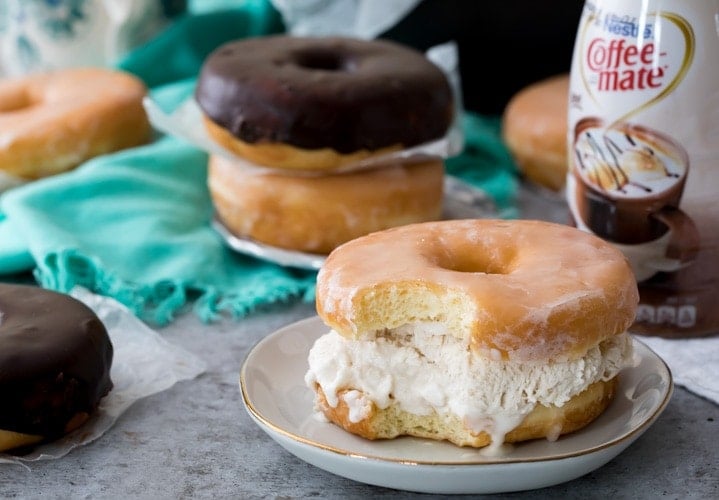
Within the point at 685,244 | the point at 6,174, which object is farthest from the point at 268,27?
the point at 685,244

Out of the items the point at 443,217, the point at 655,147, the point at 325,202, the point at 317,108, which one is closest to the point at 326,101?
the point at 317,108

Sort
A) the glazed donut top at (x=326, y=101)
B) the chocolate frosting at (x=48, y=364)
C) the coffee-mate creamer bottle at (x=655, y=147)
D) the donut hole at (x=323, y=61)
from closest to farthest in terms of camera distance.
Answer: the chocolate frosting at (x=48, y=364)
the coffee-mate creamer bottle at (x=655, y=147)
the glazed donut top at (x=326, y=101)
the donut hole at (x=323, y=61)

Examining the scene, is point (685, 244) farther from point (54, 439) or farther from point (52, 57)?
point (52, 57)

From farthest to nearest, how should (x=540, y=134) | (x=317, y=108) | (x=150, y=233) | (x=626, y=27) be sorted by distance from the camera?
1. (x=540, y=134)
2. (x=150, y=233)
3. (x=317, y=108)
4. (x=626, y=27)

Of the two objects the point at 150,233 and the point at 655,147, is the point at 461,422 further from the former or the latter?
the point at 150,233

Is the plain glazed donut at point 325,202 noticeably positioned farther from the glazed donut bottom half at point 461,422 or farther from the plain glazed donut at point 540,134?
the glazed donut bottom half at point 461,422

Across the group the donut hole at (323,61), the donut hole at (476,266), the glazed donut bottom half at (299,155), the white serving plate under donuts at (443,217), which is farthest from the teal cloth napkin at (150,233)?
the donut hole at (476,266)
